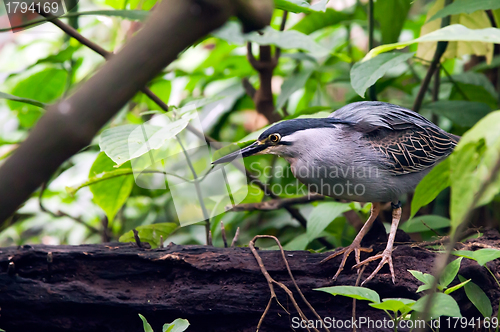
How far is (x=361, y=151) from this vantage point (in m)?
2.63

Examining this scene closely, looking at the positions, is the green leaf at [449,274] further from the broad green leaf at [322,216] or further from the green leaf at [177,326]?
the green leaf at [177,326]

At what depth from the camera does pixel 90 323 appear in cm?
213

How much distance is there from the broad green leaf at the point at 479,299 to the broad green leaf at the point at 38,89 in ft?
12.4

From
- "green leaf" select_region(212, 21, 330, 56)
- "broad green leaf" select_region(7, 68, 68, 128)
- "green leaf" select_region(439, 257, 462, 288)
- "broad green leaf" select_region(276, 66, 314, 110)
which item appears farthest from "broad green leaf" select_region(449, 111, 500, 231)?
"broad green leaf" select_region(7, 68, 68, 128)

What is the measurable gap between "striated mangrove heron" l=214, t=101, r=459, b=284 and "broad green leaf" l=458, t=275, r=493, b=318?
528mm

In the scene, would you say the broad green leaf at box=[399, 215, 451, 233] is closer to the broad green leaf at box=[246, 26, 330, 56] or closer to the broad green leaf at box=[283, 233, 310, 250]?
the broad green leaf at box=[283, 233, 310, 250]

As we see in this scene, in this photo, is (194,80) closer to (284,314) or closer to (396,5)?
(396,5)

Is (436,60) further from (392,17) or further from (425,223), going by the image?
(425,223)

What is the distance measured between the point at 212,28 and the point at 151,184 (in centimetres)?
327

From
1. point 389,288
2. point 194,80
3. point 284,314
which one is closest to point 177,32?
point 284,314

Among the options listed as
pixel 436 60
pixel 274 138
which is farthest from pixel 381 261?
pixel 436 60

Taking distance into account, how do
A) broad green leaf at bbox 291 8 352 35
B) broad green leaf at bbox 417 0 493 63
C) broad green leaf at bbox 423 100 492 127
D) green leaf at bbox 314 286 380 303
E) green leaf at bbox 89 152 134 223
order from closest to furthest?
1. green leaf at bbox 314 286 380 303
2. green leaf at bbox 89 152 134 223
3. broad green leaf at bbox 423 100 492 127
4. broad green leaf at bbox 417 0 493 63
5. broad green leaf at bbox 291 8 352 35

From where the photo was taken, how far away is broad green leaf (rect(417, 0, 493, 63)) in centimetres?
331

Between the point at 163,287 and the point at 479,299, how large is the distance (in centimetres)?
177
